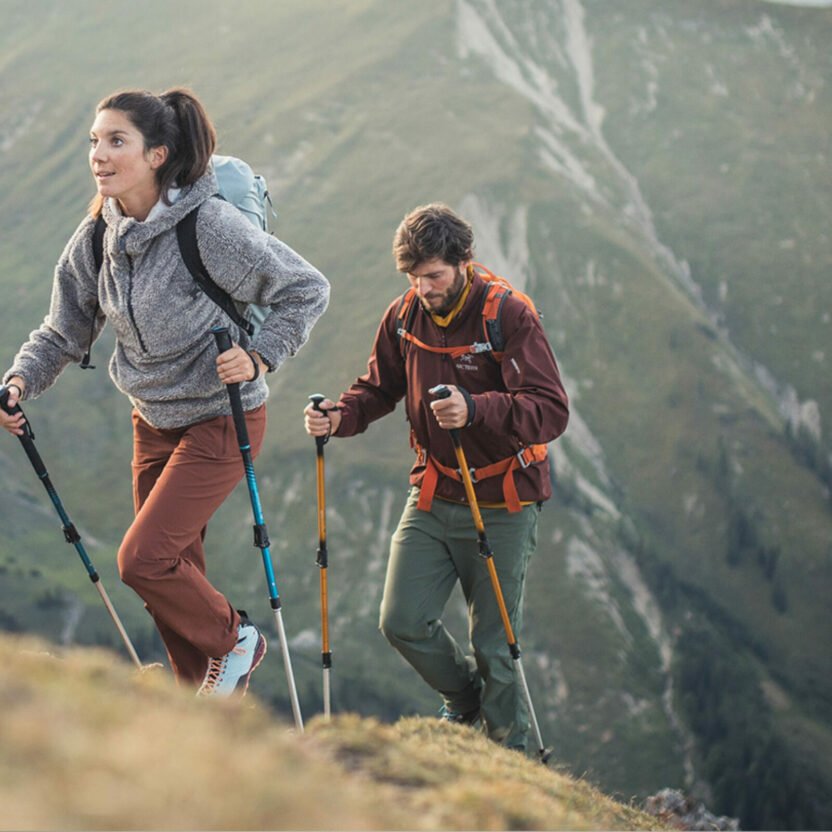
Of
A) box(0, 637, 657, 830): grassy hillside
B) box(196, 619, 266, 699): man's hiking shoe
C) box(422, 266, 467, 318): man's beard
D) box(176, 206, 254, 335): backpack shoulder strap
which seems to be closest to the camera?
box(0, 637, 657, 830): grassy hillside

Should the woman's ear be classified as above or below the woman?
above

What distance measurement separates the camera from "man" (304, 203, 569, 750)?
7.27 meters

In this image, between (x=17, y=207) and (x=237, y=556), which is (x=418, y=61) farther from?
(x=237, y=556)

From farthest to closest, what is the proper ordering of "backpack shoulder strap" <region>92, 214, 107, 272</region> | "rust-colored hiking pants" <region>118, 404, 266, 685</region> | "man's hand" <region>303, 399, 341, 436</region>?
"man's hand" <region>303, 399, 341, 436</region>
"backpack shoulder strap" <region>92, 214, 107, 272</region>
"rust-colored hiking pants" <region>118, 404, 266, 685</region>

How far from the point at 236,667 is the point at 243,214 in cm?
Result: 312

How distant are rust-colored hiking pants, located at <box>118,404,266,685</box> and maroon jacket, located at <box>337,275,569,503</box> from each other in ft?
4.66

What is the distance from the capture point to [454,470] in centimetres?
775

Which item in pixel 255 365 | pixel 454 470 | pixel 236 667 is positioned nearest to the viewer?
pixel 255 365

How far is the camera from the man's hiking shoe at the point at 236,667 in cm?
641

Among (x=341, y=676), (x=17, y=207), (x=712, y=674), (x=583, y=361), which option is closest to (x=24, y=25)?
(x=17, y=207)

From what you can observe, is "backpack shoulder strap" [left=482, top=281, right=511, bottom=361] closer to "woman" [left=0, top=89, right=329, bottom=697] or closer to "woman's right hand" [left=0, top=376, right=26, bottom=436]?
"woman" [left=0, top=89, right=329, bottom=697]

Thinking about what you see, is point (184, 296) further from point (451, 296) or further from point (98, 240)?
point (451, 296)

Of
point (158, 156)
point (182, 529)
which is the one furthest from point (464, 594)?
point (158, 156)

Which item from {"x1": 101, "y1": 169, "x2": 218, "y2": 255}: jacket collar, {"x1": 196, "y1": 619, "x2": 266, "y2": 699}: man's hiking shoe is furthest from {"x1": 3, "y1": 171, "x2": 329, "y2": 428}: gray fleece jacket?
{"x1": 196, "y1": 619, "x2": 266, "y2": 699}: man's hiking shoe
